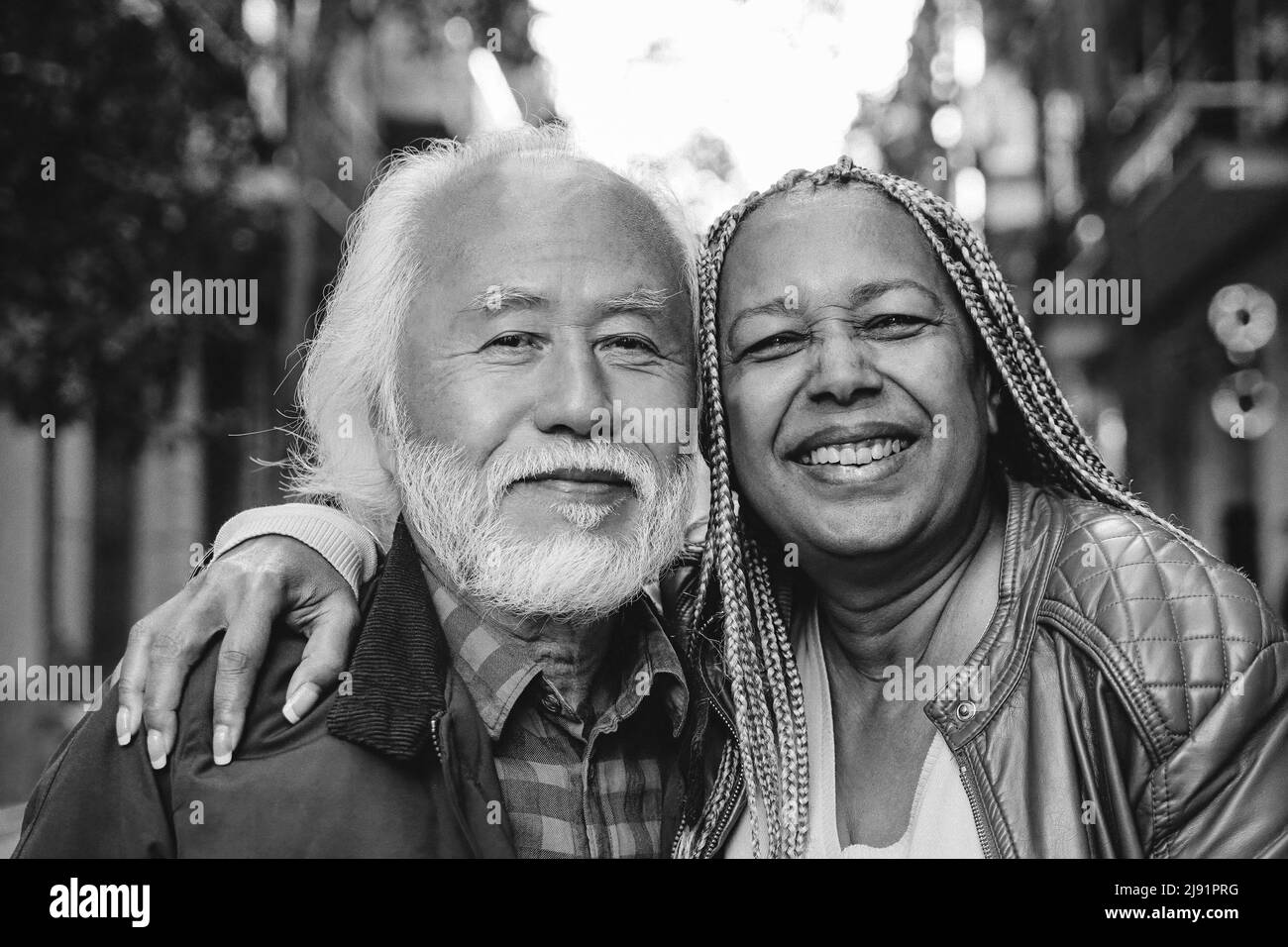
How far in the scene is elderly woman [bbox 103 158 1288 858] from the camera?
185 cm

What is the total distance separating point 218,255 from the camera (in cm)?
582

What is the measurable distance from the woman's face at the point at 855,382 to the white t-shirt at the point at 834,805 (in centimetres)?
32

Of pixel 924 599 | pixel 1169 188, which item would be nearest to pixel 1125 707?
pixel 924 599

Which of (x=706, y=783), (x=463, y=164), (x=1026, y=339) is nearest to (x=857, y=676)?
(x=706, y=783)

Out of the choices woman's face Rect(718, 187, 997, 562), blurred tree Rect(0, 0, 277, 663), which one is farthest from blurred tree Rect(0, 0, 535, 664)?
woman's face Rect(718, 187, 997, 562)

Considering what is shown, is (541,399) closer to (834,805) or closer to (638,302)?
(638,302)

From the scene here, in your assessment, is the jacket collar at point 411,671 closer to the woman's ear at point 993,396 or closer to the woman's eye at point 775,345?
the woman's eye at point 775,345

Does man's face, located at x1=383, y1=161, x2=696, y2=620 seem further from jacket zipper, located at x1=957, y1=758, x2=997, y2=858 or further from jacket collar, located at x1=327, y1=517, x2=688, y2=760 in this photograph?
jacket zipper, located at x1=957, y1=758, x2=997, y2=858

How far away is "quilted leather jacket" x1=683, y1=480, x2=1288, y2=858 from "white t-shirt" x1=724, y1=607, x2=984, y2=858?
8 cm

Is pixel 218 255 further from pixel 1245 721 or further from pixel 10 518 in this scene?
pixel 1245 721

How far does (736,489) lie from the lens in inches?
97.3

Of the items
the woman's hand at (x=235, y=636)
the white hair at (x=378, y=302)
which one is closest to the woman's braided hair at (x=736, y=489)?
the white hair at (x=378, y=302)

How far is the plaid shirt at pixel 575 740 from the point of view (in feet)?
7.32

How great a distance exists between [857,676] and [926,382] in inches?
25.0
